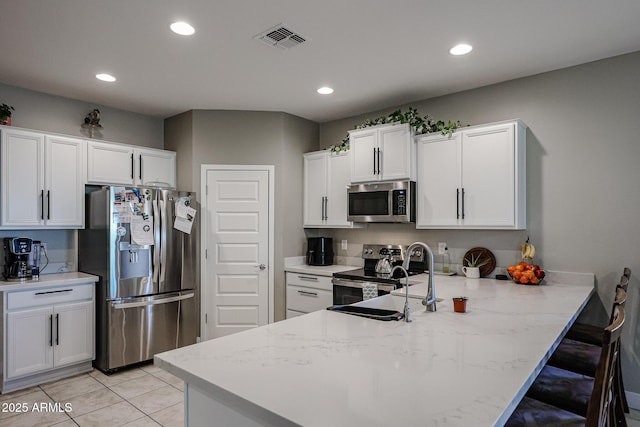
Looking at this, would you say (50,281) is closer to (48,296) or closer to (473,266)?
(48,296)

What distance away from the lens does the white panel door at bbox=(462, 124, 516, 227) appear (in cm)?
313

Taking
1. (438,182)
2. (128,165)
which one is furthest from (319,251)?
(128,165)

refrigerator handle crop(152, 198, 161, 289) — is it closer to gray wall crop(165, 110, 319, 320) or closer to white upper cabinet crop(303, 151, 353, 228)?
gray wall crop(165, 110, 319, 320)

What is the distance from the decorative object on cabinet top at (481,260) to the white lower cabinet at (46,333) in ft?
11.5

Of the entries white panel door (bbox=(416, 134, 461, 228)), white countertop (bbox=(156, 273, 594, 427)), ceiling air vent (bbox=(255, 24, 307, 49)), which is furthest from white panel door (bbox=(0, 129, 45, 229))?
white panel door (bbox=(416, 134, 461, 228))

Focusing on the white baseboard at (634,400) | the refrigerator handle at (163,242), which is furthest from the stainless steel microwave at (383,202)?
the white baseboard at (634,400)

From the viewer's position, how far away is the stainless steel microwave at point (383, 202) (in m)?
3.65

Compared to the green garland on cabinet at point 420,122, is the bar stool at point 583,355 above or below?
below

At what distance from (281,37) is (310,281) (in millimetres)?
2447

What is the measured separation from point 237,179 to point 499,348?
3404mm

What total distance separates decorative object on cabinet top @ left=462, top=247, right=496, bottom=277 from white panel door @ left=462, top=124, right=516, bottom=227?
367 mm

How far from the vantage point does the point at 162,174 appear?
4.40 meters

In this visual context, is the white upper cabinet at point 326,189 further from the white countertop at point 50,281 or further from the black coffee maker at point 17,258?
the black coffee maker at point 17,258

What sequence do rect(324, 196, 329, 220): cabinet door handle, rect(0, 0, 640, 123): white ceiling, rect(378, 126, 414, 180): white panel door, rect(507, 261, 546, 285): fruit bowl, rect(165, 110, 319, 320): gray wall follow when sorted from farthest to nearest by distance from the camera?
rect(324, 196, 329, 220): cabinet door handle
rect(165, 110, 319, 320): gray wall
rect(378, 126, 414, 180): white panel door
rect(507, 261, 546, 285): fruit bowl
rect(0, 0, 640, 123): white ceiling
